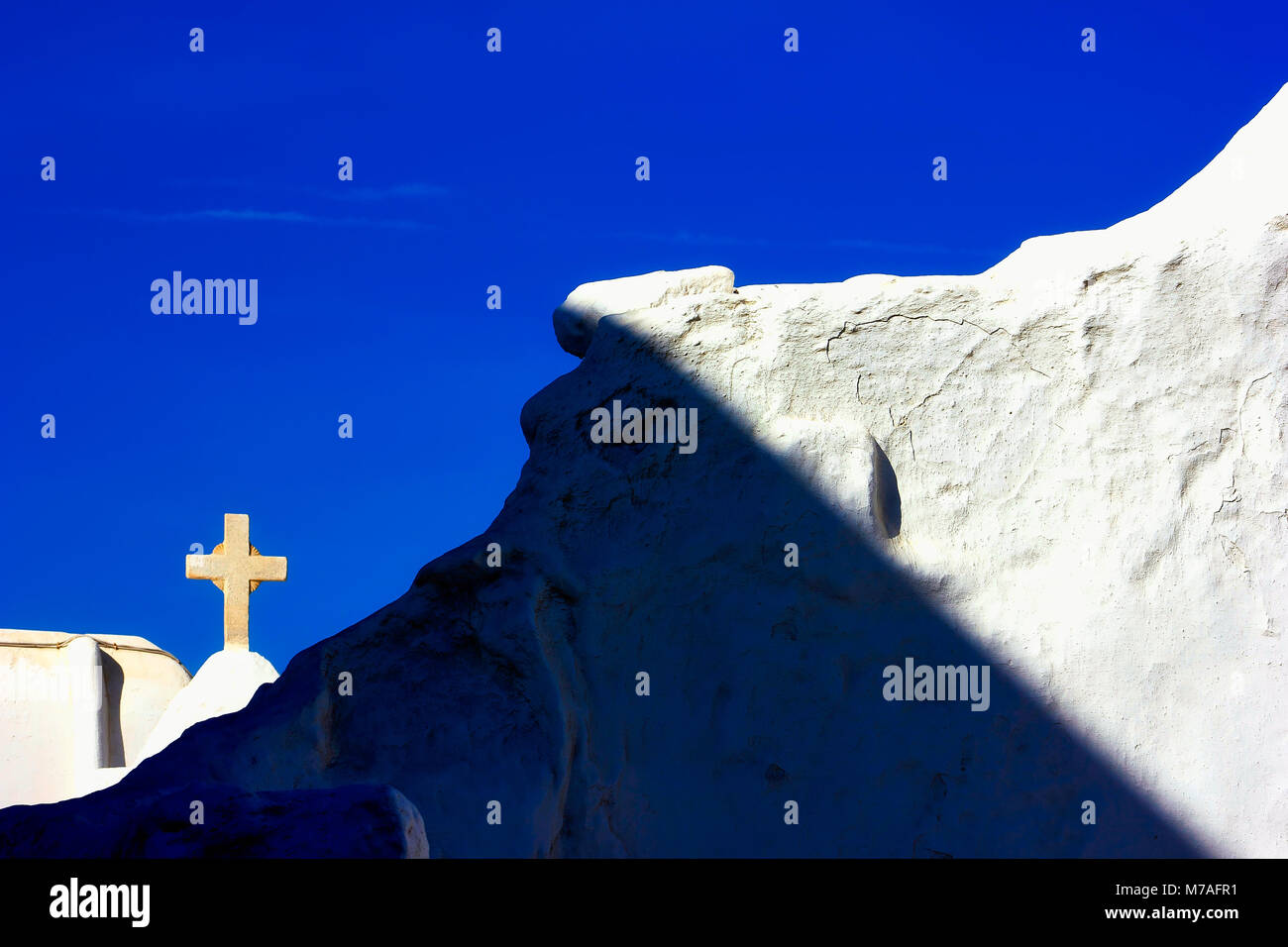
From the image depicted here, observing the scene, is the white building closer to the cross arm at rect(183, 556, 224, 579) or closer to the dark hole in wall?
the cross arm at rect(183, 556, 224, 579)

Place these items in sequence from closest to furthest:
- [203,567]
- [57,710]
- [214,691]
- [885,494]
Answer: [885,494], [214,691], [57,710], [203,567]

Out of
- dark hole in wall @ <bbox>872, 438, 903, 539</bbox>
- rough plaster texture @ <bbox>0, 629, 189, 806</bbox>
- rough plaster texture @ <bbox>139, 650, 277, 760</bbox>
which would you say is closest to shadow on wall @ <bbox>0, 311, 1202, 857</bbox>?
dark hole in wall @ <bbox>872, 438, 903, 539</bbox>

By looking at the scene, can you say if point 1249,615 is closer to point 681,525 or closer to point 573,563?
point 681,525

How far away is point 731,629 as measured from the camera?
4371 millimetres

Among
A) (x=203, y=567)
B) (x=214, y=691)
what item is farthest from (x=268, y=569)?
(x=214, y=691)

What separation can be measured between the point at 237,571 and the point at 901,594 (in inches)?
312

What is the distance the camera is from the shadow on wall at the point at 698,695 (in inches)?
163

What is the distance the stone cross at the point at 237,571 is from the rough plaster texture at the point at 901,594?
7152 millimetres

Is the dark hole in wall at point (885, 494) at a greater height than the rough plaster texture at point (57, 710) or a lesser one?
greater

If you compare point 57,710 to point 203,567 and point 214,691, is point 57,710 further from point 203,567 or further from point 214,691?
point 203,567

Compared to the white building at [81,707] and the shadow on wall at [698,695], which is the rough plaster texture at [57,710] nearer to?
the white building at [81,707]

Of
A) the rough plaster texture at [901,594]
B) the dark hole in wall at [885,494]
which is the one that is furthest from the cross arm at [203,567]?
the dark hole in wall at [885,494]

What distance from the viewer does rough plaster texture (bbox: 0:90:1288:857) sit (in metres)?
4.19

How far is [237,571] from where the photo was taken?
1112cm
